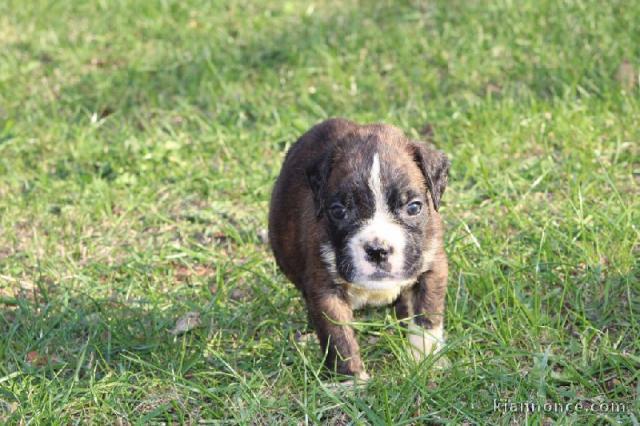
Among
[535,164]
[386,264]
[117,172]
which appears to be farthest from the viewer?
[117,172]

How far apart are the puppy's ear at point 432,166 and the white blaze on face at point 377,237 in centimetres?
33

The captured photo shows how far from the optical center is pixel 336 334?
478 cm

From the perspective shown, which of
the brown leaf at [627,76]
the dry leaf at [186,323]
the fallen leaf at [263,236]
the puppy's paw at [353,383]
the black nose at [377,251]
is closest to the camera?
the black nose at [377,251]

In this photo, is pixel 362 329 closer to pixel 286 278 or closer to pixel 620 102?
pixel 286 278

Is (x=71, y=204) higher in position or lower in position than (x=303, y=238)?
lower

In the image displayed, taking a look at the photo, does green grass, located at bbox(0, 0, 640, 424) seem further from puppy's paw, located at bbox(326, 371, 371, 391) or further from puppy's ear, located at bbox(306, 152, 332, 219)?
puppy's ear, located at bbox(306, 152, 332, 219)

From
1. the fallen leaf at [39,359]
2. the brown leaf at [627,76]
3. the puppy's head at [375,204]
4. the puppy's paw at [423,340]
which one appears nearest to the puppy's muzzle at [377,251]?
the puppy's head at [375,204]

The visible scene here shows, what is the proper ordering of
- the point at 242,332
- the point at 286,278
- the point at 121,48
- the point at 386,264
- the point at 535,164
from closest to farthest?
the point at 386,264, the point at 242,332, the point at 286,278, the point at 535,164, the point at 121,48

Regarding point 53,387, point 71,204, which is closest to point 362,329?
point 53,387

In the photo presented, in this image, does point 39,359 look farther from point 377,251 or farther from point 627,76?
point 627,76

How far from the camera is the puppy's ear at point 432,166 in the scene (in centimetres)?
484

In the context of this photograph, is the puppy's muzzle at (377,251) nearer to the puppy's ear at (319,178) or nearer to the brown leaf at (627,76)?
the puppy's ear at (319,178)

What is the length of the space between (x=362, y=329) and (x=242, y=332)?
765mm

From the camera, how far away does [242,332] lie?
5.45 metres
